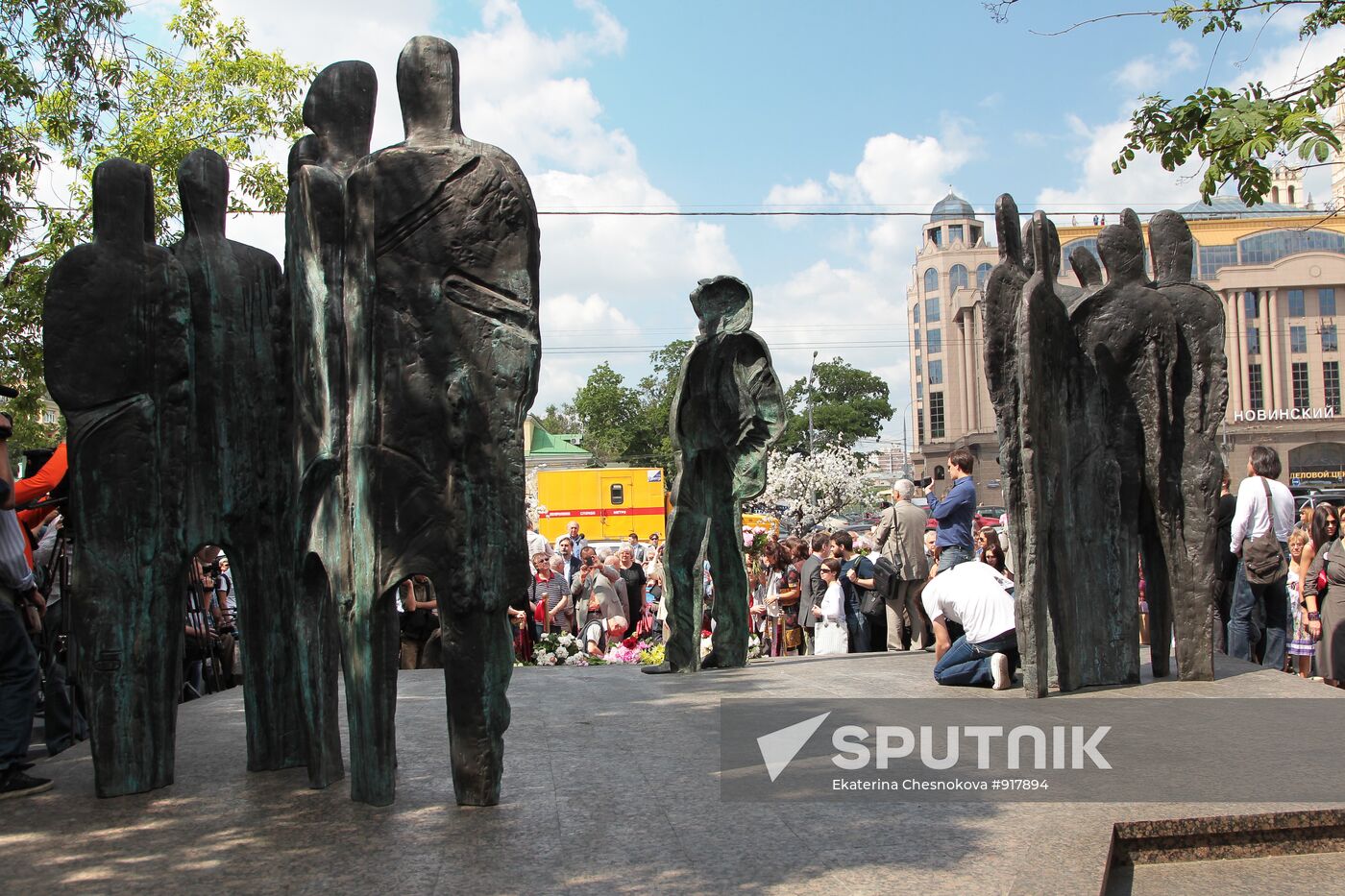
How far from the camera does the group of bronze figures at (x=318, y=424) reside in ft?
15.0

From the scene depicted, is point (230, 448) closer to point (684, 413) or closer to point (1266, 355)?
point (684, 413)

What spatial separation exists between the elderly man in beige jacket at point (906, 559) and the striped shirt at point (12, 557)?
23.0 ft

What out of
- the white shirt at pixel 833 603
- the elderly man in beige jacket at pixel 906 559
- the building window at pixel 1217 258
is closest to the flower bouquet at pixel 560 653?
the white shirt at pixel 833 603

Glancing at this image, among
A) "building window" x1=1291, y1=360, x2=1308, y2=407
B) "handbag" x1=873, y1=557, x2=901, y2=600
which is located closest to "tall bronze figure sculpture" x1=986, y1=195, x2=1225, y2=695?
"handbag" x1=873, y1=557, x2=901, y2=600

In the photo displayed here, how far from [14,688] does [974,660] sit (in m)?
5.35

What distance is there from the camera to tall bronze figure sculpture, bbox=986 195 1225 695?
24.8 feet

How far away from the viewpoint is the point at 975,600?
773 centimetres

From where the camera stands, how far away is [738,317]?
9.30 m

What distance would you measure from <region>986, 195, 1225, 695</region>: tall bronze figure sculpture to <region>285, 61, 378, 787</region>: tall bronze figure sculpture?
4209 millimetres

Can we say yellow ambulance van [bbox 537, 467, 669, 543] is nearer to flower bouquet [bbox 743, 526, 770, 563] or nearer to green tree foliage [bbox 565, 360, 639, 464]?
flower bouquet [bbox 743, 526, 770, 563]

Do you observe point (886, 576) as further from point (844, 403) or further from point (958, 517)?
point (844, 403)

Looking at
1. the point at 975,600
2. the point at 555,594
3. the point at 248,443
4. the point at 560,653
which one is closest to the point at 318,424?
the point at 248,443

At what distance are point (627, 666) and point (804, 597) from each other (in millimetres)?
2376

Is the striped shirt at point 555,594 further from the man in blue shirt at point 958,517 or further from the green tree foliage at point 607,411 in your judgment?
the green tree foliage at point 607,411
